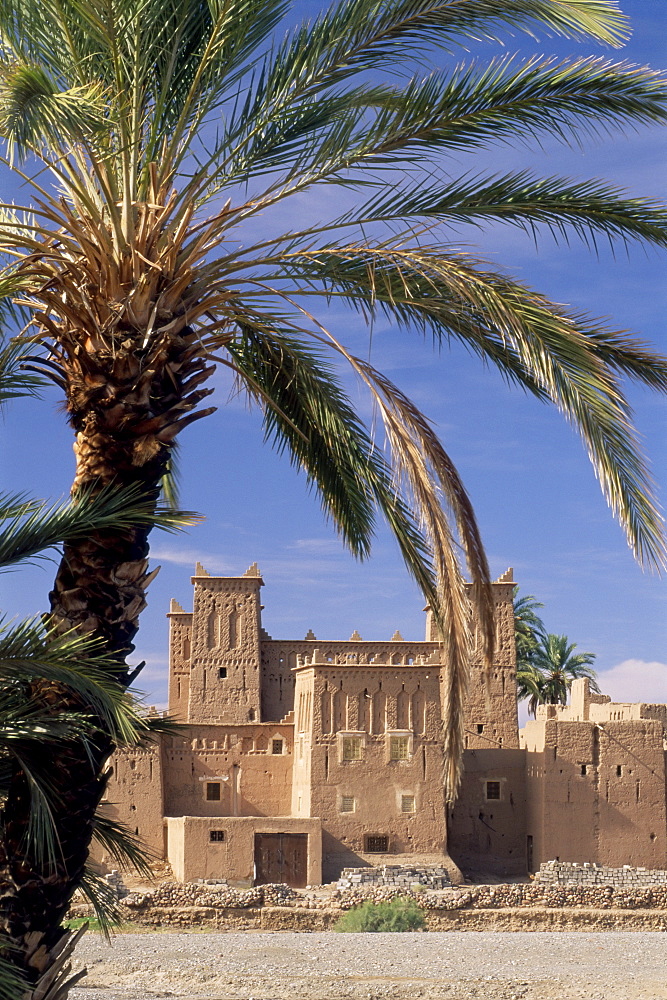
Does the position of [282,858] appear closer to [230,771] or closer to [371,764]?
[371,764]

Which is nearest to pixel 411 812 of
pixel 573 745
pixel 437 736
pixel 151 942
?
pixel 437 736

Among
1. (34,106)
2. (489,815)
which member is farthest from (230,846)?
(34,106)

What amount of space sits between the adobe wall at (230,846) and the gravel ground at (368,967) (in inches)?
150

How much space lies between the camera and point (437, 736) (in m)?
30.3

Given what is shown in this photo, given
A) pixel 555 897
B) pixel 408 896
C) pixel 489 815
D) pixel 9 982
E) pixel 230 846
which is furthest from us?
pixel 489 815

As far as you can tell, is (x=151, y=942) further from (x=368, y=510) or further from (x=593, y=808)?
(x=368, y=510)

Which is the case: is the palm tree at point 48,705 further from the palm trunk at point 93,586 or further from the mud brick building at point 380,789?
the mud brick building at point 380,789

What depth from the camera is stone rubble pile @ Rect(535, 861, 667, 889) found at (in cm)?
2894

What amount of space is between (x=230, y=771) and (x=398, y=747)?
4751 millimetres

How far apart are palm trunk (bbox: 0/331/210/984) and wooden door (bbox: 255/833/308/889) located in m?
22.6

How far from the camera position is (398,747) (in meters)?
30.1

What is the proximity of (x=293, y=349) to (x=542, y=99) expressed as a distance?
8.25ft

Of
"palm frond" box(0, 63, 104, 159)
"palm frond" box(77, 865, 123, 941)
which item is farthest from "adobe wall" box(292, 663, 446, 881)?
"palm frond" box(0, 63, 104, 159)

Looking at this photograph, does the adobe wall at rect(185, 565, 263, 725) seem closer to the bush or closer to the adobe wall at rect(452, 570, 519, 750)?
the adobe wall at rect(452, 570, 519, 750)
